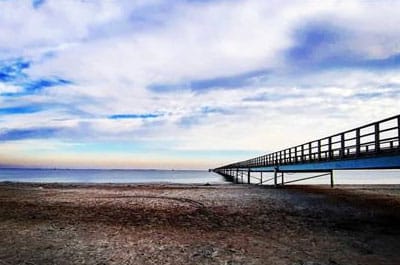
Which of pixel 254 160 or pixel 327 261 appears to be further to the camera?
pixel 254 160

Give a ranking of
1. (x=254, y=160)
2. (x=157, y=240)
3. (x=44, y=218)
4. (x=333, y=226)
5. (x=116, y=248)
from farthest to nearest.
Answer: (x=254, y=160) → (x=44, y=218) → (x=333, y=226) → (x=157, y=240) → (x=116, y=248)

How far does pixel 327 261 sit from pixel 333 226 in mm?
4647

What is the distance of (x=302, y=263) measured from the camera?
23.9ft

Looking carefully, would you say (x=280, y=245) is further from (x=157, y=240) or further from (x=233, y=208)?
(x=233, y=208)

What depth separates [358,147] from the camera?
52.0 ft

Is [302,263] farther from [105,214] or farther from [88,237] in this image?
[105,214]

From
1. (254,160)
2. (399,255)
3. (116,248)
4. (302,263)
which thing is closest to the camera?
(302,263)

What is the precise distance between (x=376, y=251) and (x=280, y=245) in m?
2.04

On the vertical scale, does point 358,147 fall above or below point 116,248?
above

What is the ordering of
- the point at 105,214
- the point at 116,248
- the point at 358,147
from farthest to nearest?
the point at 358,147 → the point at 105,214 → the point at 116,248

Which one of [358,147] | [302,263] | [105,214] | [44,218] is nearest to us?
[302,263]

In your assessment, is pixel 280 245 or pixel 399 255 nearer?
pixel 399 255

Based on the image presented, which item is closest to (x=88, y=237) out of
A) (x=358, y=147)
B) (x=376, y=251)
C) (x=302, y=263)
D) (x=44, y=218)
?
(x=44, y=218)

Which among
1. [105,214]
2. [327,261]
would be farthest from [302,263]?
[105,214]
